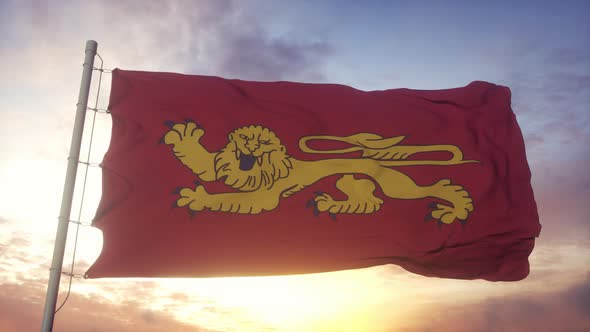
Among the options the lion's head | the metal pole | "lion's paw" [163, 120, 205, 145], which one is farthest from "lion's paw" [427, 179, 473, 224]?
the metal pole

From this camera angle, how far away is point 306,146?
11.2 m

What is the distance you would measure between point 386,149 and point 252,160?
8.07ft

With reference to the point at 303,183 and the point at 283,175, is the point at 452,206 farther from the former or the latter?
the point at 283,175

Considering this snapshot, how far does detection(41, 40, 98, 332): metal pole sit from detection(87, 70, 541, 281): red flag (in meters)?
0.62

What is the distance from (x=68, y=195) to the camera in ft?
30.1

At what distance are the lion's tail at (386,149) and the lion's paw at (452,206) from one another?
502 mm

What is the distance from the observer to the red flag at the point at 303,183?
9.90m

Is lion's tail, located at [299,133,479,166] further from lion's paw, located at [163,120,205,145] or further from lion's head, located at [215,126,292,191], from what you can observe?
lion's paw, located at [163,120,205,145]

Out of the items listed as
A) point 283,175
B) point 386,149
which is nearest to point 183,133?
point 283,175

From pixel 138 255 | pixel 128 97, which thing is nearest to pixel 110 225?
pixel 138 255

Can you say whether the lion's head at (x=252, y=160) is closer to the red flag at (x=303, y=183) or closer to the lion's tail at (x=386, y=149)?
the red flag at (x=303, y=183)

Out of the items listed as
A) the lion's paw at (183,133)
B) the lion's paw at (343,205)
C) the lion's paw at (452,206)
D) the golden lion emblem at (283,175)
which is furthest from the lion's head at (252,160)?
the lion's paw at (452,206)

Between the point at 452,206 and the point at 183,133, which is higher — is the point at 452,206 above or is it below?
below

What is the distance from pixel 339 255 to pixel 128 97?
441 centimetres
